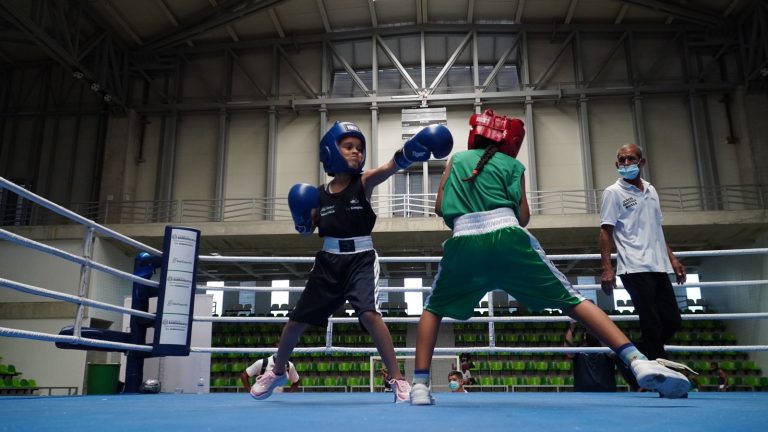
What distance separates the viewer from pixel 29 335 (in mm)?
2256

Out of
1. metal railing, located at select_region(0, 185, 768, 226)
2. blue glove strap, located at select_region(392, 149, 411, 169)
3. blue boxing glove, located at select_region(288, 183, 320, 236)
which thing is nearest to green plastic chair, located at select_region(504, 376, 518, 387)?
metal railing, located at select_region(0, 185, 768, 226)

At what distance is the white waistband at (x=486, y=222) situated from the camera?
1.86 m

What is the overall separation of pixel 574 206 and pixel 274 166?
6228 millimetres

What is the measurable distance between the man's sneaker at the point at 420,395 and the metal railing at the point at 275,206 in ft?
29.2

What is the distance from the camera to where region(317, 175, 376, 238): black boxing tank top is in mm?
2334

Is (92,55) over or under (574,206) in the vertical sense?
over

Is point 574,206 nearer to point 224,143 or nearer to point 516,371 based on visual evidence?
point 516,371

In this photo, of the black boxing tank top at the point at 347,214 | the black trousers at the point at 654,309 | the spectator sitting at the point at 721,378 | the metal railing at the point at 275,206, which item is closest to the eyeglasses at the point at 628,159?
the black trousers at the point at 654,309

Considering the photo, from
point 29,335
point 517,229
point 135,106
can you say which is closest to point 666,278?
point 517,229

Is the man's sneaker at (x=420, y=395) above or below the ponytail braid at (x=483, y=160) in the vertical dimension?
below

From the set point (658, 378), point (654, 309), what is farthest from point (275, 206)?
point (658, 378)

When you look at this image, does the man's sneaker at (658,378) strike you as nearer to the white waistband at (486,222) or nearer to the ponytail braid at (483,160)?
the white waistband at (486,222)

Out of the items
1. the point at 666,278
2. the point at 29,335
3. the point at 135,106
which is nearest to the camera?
the point at 29,335

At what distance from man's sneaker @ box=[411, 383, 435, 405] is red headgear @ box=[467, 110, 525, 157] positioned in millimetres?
847
